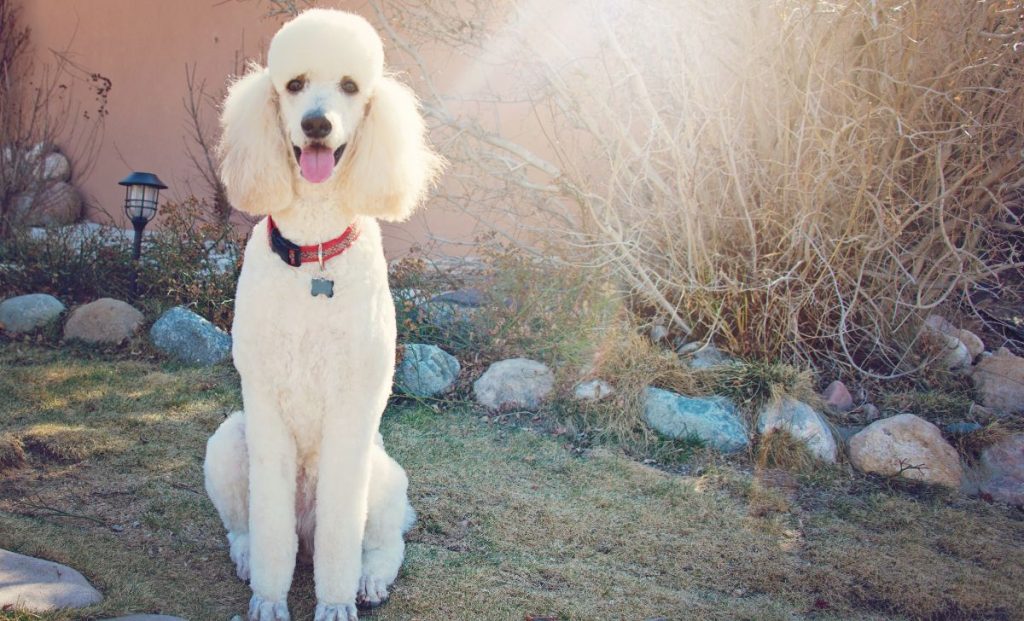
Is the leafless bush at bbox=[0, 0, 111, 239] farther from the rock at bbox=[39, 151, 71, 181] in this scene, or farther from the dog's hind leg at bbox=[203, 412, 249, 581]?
the dog's hind leg at bbox=[203, 412, 249, 581]

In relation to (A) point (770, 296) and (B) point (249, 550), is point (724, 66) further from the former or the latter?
(B) point (249, 550)

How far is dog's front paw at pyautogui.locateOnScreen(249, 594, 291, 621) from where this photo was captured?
1816 millimetres

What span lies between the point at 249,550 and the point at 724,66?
3.21 m

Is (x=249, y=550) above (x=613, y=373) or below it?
below

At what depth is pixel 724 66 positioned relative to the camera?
12.9 feet

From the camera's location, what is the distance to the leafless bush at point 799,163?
3.68 metres

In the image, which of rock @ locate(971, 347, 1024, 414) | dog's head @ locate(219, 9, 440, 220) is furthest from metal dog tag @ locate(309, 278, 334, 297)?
rock @ locate(971, 347, 1024, 414)

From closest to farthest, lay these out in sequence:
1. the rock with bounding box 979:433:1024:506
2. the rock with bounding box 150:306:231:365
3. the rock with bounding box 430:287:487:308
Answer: the rock with bounding box 979:433:1024:506 → the rock with bounding box 150:306:231:365 → the rock with bounding box 430:287:487:308

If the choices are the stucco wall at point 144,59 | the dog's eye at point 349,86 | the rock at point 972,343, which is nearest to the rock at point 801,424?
the rock at point 972,343

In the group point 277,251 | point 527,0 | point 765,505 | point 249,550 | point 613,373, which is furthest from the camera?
point 527,0

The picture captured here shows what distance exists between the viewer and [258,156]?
1745 mm

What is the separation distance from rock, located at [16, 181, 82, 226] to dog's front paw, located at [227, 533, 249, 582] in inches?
189

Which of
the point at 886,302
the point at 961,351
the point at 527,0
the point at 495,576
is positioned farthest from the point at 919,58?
the point at 495,576

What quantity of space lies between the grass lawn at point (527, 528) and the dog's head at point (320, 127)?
1.05 meters
